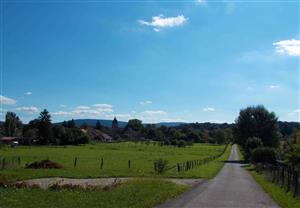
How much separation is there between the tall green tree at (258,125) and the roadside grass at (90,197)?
70.7 m

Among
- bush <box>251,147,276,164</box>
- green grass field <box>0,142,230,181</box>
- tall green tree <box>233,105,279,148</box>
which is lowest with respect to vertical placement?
green grass field <box>0,142,230,181</box>

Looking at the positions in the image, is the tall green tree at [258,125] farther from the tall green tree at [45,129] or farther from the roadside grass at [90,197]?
the tall green tree at [45,129]

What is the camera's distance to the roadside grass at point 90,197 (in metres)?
16.6

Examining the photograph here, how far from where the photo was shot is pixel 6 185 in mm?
23000

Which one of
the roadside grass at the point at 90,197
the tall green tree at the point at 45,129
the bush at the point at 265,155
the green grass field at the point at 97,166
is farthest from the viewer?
the tall green tree at the point at 45,129

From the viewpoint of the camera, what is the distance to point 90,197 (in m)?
19.0

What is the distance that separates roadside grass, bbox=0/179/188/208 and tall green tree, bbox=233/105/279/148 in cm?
7074

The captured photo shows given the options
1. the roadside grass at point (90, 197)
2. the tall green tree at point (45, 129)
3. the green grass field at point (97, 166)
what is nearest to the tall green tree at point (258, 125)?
the green grass field at point (97, 166)

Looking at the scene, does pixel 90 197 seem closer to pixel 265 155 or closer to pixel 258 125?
pixel 265 155

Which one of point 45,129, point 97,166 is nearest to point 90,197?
point 97,166

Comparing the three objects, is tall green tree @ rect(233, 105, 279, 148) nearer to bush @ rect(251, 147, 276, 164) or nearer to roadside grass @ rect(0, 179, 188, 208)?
bush @ rect(251, 147, 276, 164)

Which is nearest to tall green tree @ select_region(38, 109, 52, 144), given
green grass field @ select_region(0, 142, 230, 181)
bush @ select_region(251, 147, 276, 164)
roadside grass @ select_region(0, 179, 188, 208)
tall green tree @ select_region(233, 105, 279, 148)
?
green grass field @ select_region(0, 142, 230, 181)

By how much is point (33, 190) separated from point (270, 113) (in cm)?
7759

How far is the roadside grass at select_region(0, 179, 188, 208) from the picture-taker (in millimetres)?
16583
